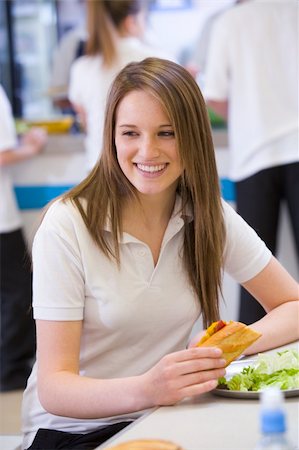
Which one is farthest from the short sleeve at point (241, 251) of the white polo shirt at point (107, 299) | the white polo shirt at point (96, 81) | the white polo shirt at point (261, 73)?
the white polo shirt at point (96, 81)

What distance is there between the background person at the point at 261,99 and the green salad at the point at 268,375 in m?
1.73

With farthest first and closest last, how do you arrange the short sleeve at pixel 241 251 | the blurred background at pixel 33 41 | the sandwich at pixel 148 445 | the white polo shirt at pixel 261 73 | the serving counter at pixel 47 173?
the blurred background at pixel 33 41, the serving counter at pixel 47 173, the white polo shirt at pixel 261 73, the short sleeve at pixel 241 251, the sandwich at pixel 148 445

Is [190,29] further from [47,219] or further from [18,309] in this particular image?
[47,219]

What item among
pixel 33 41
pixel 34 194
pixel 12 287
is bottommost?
pixel 12 287

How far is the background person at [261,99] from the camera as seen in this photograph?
359 cm

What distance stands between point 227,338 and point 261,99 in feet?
7.01

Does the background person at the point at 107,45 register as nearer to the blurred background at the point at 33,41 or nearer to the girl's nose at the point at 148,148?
the blurred background at the point at 33,41

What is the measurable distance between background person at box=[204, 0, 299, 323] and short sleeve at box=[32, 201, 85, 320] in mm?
1717

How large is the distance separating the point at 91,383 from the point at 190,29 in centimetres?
426

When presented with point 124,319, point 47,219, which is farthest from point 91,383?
point 47,219

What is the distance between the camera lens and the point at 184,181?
2.00 metres

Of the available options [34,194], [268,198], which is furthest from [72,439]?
[34,194]

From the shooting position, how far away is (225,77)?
12.1ft

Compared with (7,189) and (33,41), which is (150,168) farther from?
(33,41)
